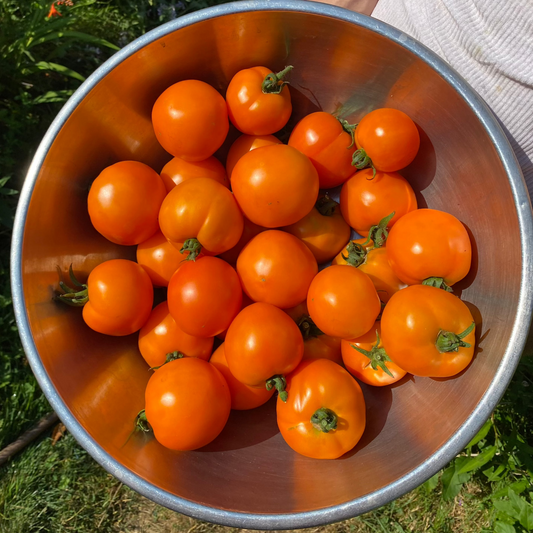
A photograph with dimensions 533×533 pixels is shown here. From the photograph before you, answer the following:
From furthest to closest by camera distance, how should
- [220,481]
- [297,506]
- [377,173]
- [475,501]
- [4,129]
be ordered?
[4,129] → [475,501] → [377,173] → [220,481] → [297,506]

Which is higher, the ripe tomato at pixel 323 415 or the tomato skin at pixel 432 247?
the tomato skin at pixel 432 247

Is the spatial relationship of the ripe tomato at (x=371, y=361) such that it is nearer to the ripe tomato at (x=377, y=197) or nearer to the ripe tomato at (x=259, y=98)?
the ripe tomato at (x=377, y=197)

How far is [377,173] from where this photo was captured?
1467 millimetres

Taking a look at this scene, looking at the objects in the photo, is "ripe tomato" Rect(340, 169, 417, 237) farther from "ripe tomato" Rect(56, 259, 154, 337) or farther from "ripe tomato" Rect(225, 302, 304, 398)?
"ripe tomato" Rect(56, 259, 154, 337)

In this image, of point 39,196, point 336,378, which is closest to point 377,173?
point 336,378

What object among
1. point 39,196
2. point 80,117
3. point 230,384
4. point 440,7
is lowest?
point 230,384

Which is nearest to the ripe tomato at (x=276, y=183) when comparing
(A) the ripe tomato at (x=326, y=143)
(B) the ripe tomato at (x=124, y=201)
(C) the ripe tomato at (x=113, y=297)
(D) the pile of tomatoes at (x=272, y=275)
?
(D) the pile of tomatoes at (x=272, y=275)

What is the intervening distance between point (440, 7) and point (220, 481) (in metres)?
1.50

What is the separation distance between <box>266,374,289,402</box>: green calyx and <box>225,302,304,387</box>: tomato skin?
1 cm

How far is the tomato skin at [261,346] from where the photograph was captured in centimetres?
126

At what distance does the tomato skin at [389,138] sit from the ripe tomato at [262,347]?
21.7 inches

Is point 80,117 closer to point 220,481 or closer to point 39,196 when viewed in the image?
point 39,196

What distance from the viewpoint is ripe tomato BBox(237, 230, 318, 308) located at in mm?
1360

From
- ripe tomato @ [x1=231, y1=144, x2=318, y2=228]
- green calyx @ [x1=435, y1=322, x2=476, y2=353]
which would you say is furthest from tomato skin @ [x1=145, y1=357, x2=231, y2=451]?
green calyx @ [x1=435, y1=322, x2=476, y2=353]
